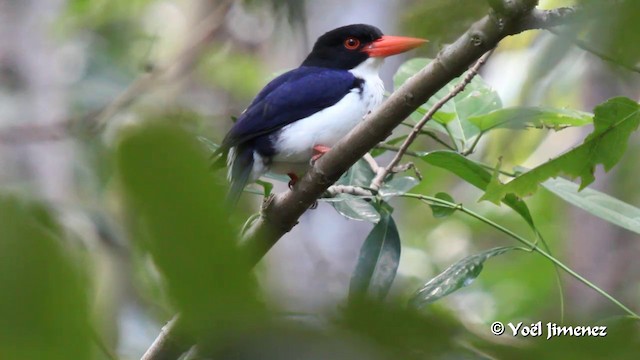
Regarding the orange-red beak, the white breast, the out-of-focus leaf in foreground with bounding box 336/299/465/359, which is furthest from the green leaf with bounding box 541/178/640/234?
the out-of-focus leaf in foreground with bounding box 336/299/465/359

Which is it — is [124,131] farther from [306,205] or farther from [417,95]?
[306,205]

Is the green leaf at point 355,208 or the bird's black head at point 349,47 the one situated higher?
the bird's black head at point 349,47

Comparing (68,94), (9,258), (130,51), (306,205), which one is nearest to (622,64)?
(9,258)

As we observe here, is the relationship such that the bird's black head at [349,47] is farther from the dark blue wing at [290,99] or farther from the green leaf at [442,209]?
the green leaf at [442,209]

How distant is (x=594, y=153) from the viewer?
5.66 feet

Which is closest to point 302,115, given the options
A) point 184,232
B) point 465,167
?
point 465,167

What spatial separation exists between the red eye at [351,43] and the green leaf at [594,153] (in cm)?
193

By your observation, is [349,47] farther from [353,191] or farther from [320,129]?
[353,191]

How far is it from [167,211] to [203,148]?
0.17 feet

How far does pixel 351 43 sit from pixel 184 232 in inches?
131

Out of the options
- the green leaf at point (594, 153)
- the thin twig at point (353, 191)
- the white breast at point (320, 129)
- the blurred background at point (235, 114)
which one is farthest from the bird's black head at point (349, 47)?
the green leaf at point (594, 153)

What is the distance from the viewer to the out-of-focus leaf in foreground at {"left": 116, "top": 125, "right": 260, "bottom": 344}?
344 millimetres

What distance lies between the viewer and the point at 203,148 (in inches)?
15.3

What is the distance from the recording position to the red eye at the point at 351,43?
3.61m
